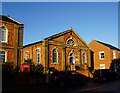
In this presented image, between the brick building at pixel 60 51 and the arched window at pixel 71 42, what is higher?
the arched window at pixel 71 42

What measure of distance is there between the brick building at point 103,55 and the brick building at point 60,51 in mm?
5501

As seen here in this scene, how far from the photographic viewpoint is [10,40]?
22641 mm

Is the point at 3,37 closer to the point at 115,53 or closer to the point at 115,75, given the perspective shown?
the point at 115,75

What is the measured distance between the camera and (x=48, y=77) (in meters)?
16.3

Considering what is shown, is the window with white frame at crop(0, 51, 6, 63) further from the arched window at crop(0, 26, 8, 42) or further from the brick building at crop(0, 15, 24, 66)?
the arched window at crop(0, 26, 8, 42)

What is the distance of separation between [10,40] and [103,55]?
75.6 ft

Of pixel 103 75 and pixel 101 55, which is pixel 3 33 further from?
pixel 101 55

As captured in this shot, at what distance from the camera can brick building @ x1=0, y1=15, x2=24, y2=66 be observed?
21.8m

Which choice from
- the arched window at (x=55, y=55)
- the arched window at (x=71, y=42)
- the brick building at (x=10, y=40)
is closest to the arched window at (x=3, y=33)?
the brick building at (x=10, y=40)

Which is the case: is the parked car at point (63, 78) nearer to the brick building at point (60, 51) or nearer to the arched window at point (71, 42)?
the brick building at point (60, 51)

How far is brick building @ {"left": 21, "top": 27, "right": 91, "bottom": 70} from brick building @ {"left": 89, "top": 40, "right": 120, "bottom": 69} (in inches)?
217

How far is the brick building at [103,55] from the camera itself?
3409cm

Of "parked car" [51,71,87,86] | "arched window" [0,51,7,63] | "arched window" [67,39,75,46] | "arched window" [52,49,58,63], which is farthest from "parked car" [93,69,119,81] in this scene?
"arched window" [0,51,7,63]

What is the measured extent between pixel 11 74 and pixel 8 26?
30.4 ft
